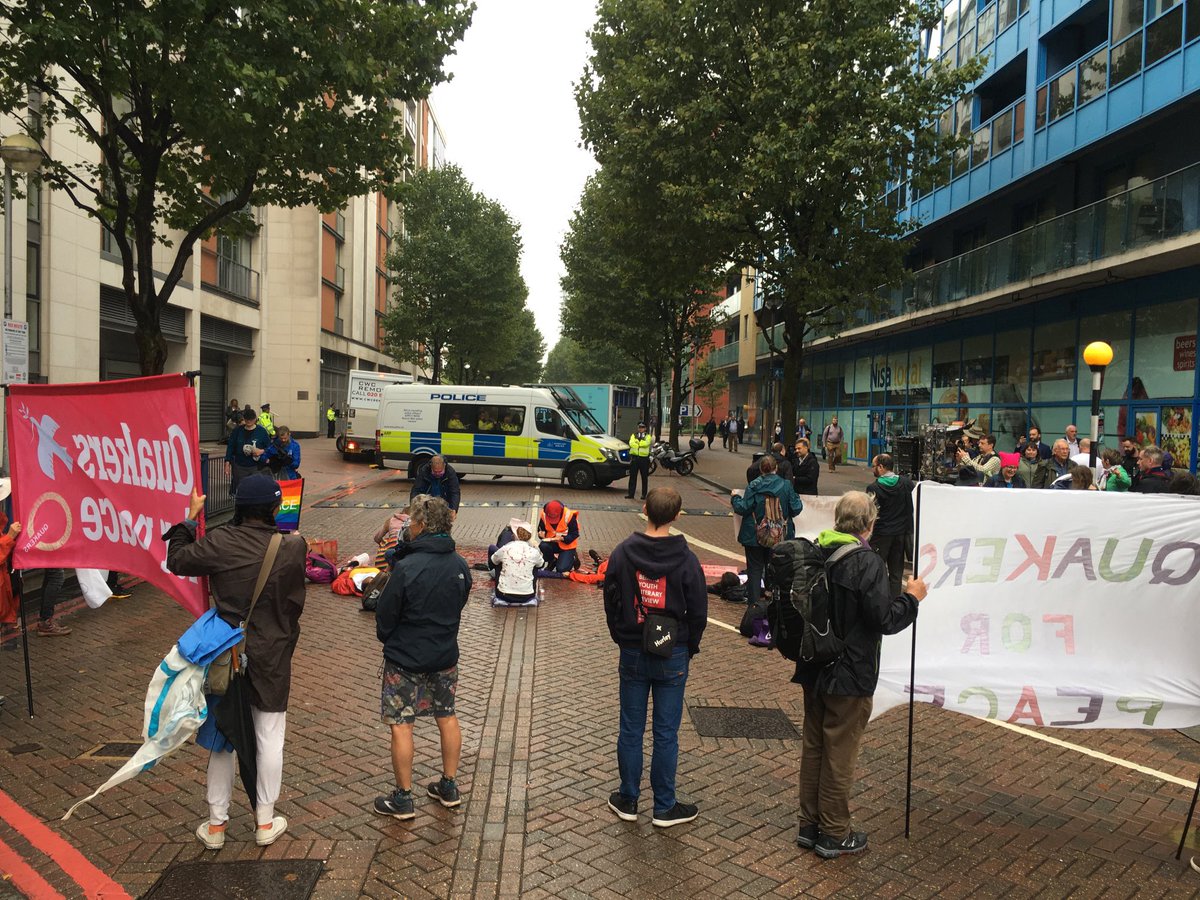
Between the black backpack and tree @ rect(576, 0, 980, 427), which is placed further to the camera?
tree @ rect(576, 0, 980, 427)

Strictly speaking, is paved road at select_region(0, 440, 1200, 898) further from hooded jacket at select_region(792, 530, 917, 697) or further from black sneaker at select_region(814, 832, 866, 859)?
hooded jacket at select_region(792, 530, 917, 697)

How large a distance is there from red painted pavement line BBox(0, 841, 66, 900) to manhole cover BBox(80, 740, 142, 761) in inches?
40.7

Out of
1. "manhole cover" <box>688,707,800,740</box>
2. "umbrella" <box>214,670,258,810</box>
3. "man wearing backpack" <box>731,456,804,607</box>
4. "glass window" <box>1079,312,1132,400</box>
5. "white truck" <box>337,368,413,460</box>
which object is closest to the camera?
"umbrella" <box>214,670,258,810</box>

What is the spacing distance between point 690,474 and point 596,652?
20.9 meters

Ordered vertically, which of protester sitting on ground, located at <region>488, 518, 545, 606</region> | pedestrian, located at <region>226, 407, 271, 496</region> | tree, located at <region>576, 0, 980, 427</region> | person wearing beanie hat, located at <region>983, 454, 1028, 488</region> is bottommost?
protester sitting on ground, located at <region>488, 518, 545, 606</region>

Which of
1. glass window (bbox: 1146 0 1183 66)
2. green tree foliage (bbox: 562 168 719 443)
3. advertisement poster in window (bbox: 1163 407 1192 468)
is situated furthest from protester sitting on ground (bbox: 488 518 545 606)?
green tree foliage (bbox: 562 168 719 443)

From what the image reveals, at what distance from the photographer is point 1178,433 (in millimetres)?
16719

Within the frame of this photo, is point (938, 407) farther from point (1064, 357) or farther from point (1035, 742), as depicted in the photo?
point (1035, 742)

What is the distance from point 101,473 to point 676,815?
4.22 metres

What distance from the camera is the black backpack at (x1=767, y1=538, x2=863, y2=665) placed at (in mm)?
3957

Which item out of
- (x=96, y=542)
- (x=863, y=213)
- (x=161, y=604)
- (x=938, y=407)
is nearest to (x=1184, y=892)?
(x=96, y=542)

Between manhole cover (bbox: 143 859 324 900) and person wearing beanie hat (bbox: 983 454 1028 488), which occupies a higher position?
person wearing beanie hat (bbox: 983 454 1028 488)

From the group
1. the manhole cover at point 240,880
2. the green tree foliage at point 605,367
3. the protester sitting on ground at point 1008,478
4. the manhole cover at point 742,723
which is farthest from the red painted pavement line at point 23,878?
the green tree foliage at point 605,367

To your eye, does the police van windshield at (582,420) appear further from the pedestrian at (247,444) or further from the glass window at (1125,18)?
the glass window at (1125,18)
